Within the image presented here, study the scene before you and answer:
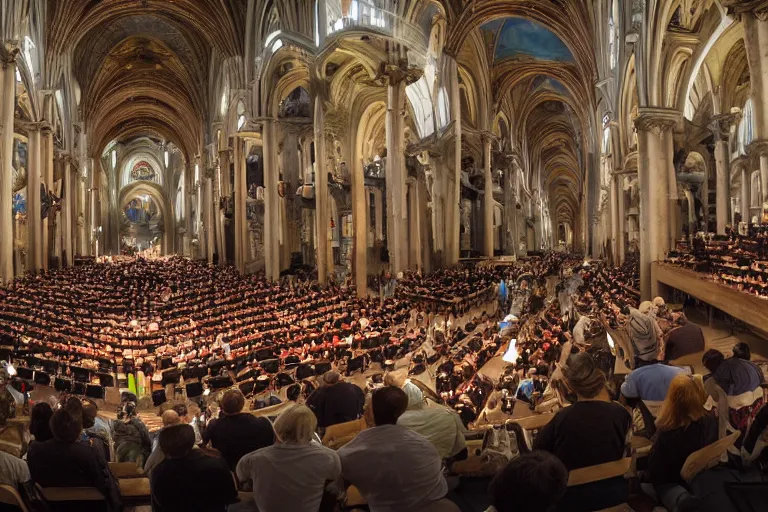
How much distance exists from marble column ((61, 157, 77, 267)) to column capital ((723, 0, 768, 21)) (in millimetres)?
38153

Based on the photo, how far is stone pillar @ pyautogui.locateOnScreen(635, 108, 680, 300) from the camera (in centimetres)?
1705

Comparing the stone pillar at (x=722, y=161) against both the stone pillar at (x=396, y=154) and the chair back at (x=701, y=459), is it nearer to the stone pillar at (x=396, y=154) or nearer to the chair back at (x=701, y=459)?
the stone pillar at (x=396, y=154)

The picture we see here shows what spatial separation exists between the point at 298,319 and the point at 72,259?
3229 centimetres

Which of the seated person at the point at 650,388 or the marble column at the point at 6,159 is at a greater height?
the marble column at the point at 6,159

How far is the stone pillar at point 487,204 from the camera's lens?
3312cm

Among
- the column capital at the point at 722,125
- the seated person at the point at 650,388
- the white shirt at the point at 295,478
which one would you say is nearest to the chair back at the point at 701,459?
the seated person at the point at 650,388

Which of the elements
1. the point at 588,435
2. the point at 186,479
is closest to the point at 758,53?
the point at 588,435

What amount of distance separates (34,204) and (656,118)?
87.1 ft

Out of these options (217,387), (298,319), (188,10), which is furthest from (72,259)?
(217,387)

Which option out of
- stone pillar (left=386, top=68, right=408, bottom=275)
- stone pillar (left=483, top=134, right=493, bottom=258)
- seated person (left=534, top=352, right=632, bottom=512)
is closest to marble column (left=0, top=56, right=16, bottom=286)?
stone pillar (left=386, top=68, right=408, bottom=275)

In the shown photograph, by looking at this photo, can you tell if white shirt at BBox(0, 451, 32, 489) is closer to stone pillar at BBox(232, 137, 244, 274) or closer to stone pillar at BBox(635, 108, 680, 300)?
stone pillar at BBox(635, 108, 680, 300)

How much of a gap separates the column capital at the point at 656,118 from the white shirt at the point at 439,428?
15.7 m

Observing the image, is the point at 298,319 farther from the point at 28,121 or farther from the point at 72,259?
the point at 72,259

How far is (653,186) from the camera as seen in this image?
1730cm
